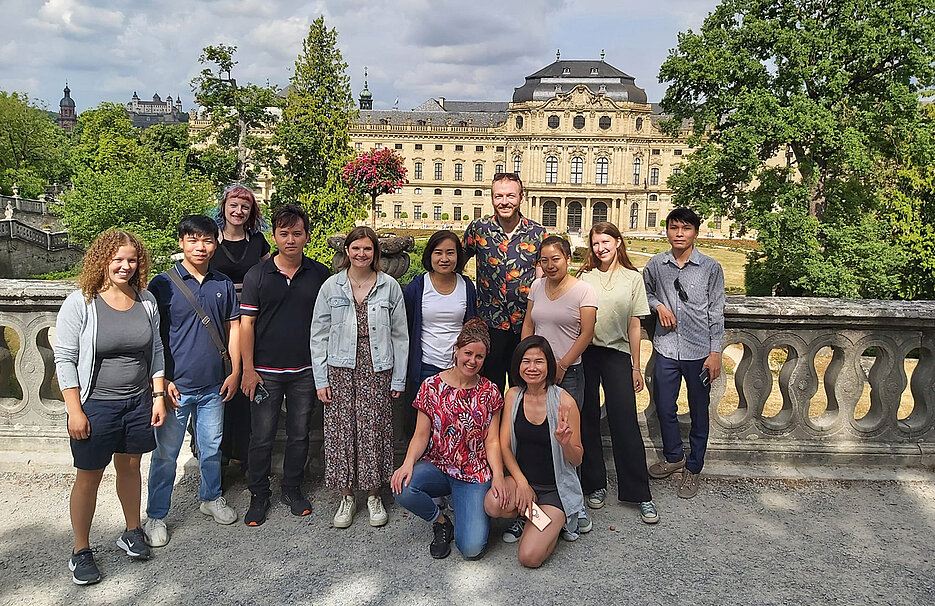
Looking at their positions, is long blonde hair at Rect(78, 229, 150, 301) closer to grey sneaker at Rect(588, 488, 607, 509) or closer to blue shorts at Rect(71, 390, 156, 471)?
blue shorts at Rect(71, 390, 156, 471)

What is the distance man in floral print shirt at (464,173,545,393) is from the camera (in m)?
3.97

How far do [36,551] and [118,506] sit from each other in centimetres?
49

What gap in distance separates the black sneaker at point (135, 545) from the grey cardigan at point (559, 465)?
184 cm

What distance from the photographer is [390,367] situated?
3.76m

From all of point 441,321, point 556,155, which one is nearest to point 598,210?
point 556,155

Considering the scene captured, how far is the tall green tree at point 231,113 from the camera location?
26700 millimetres

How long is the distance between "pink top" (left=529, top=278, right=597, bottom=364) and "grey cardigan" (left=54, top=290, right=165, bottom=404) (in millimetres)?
2167

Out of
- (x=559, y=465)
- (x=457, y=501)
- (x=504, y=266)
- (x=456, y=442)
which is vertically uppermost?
(x=504, y=266)

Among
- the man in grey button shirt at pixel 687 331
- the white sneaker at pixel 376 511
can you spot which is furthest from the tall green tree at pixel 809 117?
the white sneaker at pixel 376 511

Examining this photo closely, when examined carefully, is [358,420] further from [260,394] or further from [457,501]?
[457,501]

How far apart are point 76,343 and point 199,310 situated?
632 millimetres

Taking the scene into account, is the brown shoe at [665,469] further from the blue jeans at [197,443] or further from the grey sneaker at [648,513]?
the blue jeans at [197,443]

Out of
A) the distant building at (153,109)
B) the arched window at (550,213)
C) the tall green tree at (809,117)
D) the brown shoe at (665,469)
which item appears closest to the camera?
the brown shoe at (665,469)

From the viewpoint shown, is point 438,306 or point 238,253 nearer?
point 438,306
